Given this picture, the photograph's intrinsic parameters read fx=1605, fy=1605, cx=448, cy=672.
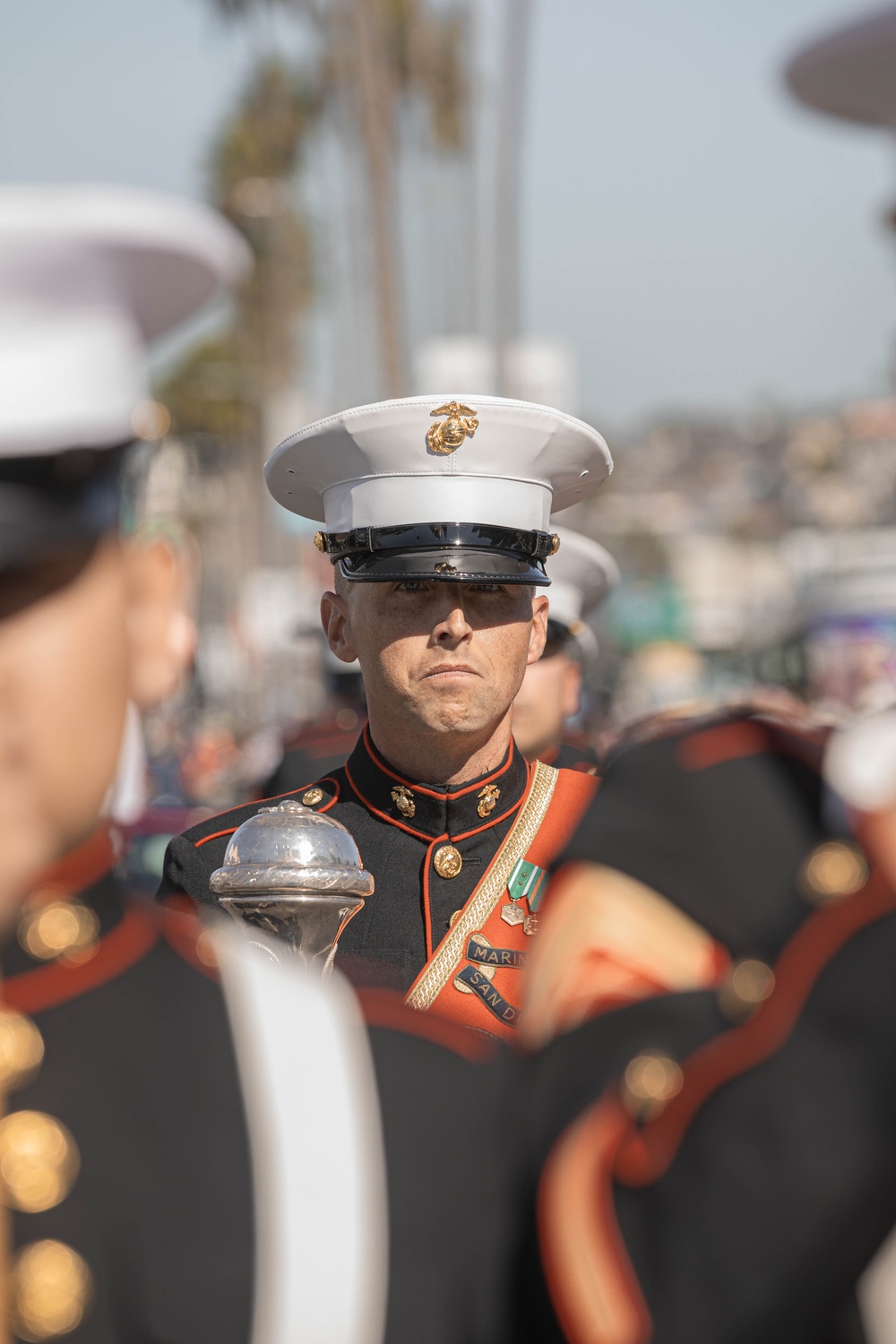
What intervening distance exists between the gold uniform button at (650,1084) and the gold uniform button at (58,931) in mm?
472

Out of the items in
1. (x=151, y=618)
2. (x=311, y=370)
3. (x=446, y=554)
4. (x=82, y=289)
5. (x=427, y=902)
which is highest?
(x=82, y=289)

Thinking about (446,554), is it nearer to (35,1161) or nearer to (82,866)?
(82,866)

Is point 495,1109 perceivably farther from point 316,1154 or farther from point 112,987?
point 112,987

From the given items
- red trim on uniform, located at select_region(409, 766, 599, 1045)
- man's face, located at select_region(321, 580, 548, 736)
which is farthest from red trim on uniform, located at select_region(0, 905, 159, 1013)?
man's face, located at select_region(321, 580, 548, 736)

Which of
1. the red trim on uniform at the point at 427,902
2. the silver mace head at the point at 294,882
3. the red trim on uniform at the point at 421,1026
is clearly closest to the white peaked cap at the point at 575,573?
the red trim on uniform at the point at 427,902

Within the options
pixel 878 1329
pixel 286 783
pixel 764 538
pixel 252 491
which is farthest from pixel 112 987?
pixel 764 538

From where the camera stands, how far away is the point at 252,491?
3409 cm

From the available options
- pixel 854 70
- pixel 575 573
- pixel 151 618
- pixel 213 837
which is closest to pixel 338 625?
pixel 213 837

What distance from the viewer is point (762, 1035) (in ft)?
4.16

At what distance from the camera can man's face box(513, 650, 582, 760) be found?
4827 mm

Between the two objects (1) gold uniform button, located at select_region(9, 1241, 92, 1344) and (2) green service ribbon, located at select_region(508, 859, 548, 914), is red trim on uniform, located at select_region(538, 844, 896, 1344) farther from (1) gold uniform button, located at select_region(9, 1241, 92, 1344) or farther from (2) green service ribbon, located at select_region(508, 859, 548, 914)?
(2) green service ribbon, located at select_region(508, 859, 548, 914)

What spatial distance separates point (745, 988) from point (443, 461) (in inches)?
66.0

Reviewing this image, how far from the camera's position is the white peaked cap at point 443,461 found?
279cm

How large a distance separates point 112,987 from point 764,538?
411 ft
